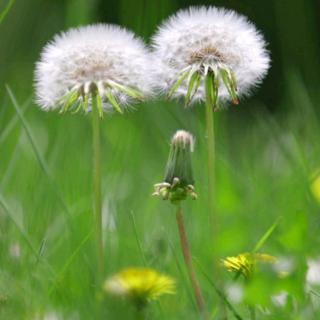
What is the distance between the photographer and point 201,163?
9.50 feet

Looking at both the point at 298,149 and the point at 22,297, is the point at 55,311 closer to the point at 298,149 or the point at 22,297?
the point at 22,297

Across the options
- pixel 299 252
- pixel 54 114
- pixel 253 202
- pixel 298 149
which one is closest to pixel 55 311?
pixel 299 252

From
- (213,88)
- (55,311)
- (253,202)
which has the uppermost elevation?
(213,88)

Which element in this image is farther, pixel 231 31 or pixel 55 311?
pixel 231 31

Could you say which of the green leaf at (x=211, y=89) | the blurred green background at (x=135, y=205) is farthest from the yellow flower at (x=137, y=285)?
the green leaf at (x=211, y=89)

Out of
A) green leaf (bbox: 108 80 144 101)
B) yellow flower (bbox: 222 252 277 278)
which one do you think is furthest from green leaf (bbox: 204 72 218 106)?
yellow flower (bbox: 222 252 277 278)

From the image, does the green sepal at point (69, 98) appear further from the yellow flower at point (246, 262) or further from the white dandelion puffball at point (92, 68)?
the yellow flower at point (246, 262)

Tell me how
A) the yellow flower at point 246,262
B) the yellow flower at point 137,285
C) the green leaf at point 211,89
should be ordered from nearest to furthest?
the yellow flower at point 137,285 < the yellow flower at point 246,262 < the green leaf at point 211,89

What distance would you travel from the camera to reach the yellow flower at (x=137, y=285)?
132 centimetres

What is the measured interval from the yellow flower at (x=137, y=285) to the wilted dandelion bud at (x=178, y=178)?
0.18m

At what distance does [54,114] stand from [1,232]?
195 cm

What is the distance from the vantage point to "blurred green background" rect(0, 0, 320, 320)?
4.49 feet

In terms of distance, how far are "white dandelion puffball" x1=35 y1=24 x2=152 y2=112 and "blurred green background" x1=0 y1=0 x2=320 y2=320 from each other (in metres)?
0.23

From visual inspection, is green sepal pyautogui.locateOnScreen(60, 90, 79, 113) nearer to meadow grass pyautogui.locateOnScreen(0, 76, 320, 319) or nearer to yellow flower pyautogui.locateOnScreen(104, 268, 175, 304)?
meadow grass pyautogui.locateOnScreen(0, 76, 320, 319)
